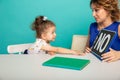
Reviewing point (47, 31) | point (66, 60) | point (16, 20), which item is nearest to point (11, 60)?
point (66, 60)

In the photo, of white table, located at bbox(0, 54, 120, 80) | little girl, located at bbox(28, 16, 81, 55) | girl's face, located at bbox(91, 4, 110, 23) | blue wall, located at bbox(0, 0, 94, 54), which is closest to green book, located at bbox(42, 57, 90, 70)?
white table, located at bbox(0, 54, 120, 80)

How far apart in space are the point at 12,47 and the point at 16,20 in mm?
745

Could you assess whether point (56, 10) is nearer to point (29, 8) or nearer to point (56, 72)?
point (29, 8)

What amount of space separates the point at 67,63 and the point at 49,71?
166mm

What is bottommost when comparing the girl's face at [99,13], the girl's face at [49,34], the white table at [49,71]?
the white table at [49,71]

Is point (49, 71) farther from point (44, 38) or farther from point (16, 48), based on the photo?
point (16, 48)

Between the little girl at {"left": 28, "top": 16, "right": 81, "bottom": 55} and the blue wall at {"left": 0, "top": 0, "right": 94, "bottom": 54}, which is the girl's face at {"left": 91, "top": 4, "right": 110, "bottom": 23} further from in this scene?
the blue wall at {"left": 0, "top": 0, "right": 94, "bottom": 54}

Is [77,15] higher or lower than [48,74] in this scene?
higher

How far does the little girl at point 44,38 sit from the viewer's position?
1919 millimetres

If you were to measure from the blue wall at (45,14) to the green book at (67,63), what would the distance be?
130 centimetres

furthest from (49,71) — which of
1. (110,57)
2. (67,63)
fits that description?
(110,57)

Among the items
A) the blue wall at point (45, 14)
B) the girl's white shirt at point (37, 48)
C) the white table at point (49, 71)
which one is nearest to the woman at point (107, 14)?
the girl's white shirt at point (37, 48)

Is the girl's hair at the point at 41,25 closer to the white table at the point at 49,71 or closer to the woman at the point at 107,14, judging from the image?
the woman at the point at 107,14

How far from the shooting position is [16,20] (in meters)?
2.91
